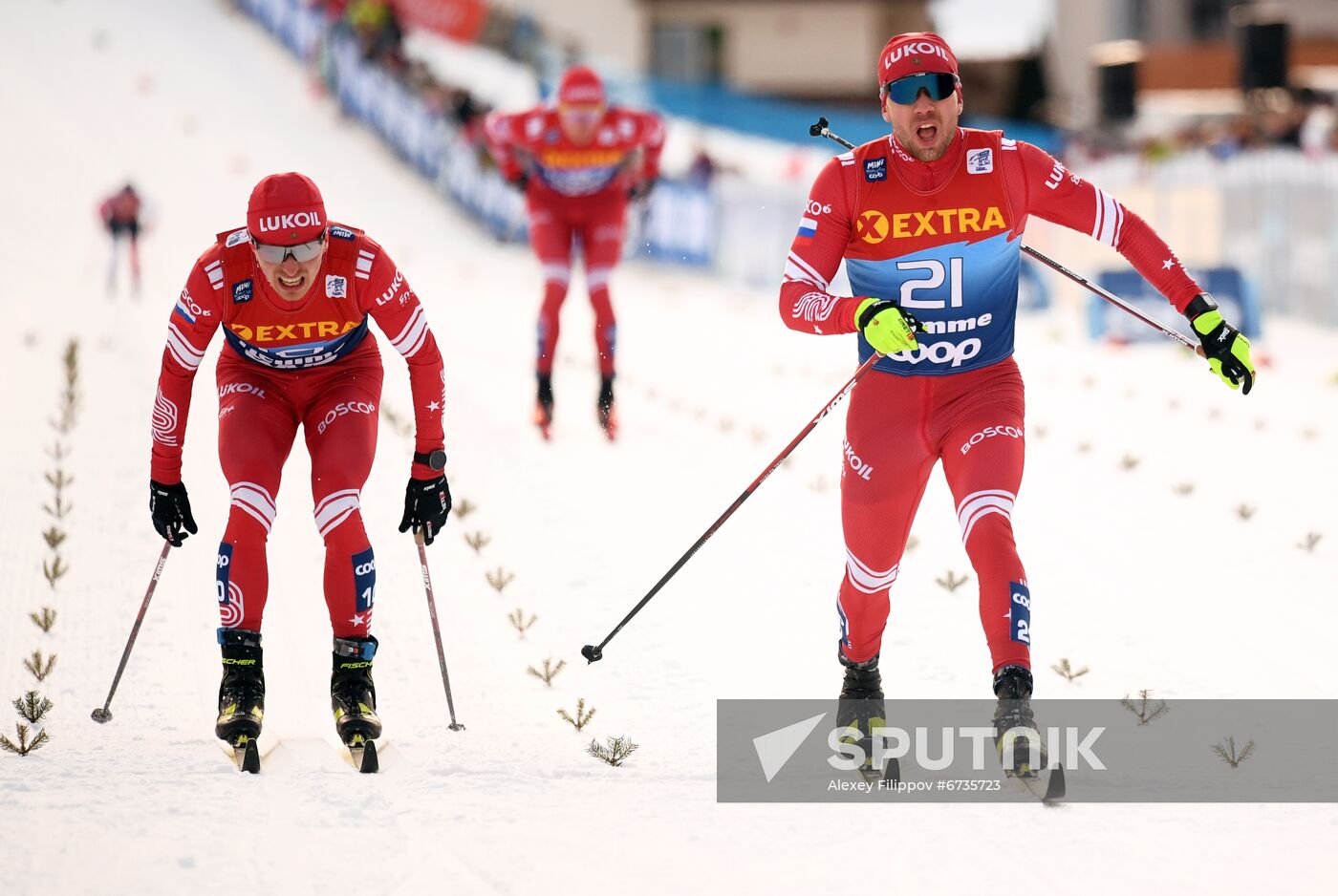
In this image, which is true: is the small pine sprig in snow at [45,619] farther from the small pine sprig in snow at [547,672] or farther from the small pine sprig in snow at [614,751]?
the small pine sprig in snow at [614,751]

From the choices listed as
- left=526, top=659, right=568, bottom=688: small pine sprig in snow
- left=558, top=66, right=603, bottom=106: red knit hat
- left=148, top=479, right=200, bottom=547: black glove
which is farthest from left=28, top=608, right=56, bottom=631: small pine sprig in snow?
left=558, top=66, right=603, bottom=106: red knit hat

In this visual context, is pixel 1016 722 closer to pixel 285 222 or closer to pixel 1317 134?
pixel 285 222

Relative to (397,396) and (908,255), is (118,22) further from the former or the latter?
(908,255)

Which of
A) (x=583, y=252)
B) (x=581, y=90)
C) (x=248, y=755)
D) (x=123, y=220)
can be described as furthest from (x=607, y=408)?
(x=123, y=220)

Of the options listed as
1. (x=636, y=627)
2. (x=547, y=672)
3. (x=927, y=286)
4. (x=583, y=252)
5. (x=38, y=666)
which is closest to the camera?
(x=927, y=286)

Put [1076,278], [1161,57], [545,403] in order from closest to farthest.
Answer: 1. [1076,278]
2. [545,403]
3. [1161,57]

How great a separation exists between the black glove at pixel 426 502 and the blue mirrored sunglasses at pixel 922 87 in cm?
185

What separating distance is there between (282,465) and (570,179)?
219 inches

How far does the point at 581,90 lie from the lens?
33.8 ft

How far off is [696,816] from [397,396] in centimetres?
745

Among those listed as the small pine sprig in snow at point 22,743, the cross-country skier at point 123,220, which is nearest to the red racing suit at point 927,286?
the small pine sprig in snow at point 22,743

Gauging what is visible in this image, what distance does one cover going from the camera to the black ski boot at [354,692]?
16.2 ft

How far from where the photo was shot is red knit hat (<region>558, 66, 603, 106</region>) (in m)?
10.3

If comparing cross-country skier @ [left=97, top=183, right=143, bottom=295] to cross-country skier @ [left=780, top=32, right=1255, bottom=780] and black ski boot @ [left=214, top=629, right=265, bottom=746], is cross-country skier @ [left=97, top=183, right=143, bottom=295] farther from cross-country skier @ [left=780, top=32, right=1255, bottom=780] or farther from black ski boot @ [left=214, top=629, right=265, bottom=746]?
cross-country skier @ [left=780, top=32, right=1255, bottom=780]
